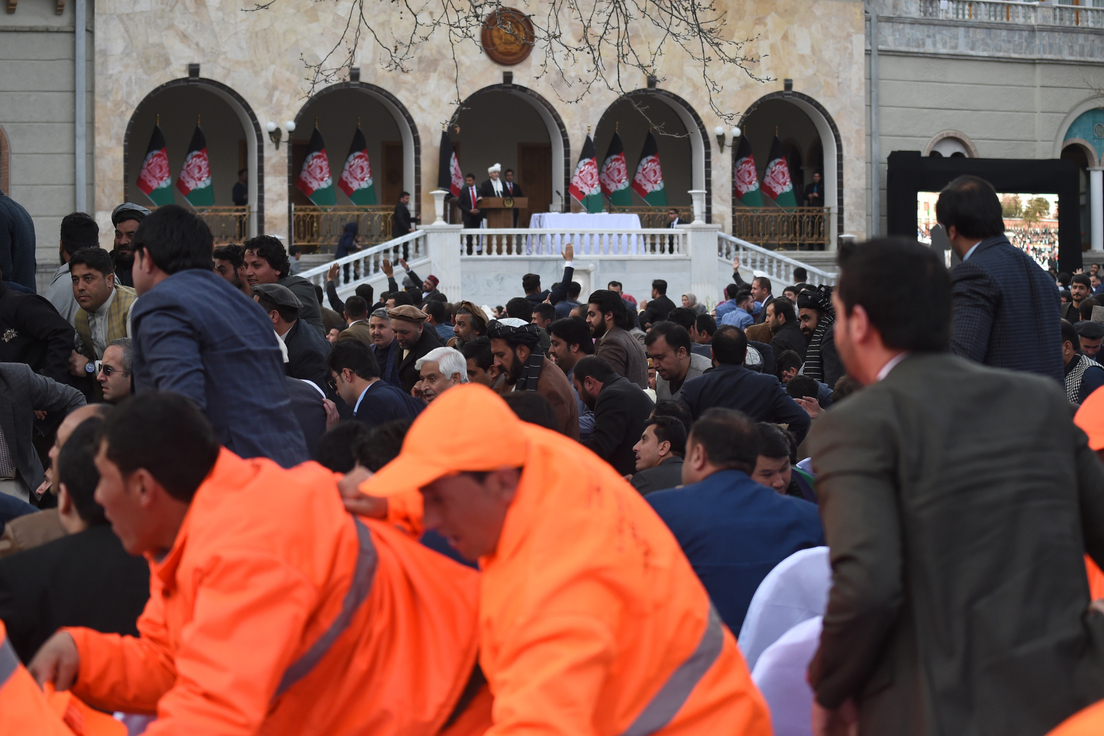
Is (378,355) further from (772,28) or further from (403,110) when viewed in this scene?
(772,28)

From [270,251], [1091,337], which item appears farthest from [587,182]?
[270,251]

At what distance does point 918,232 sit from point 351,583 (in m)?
22.6

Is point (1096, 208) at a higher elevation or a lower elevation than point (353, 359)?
higher

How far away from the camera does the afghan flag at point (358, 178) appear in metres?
22.1

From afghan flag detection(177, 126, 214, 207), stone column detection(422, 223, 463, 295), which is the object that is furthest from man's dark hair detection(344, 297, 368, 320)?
afghan flag detection(177, 126, 214, 207)

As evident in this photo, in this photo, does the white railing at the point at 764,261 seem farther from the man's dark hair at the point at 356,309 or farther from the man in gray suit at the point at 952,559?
the man in gray suit at the point at 952,559

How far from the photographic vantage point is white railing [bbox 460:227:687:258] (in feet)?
65.9

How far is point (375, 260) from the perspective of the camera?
19.8 metres

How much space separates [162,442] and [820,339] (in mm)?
6547

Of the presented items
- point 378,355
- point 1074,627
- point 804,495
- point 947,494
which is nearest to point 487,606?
point 947,494

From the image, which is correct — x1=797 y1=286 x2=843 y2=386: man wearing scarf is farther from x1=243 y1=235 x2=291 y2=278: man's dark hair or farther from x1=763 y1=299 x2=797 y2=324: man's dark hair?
x1=243 y1=235 x2=291 y2=278: man's dark hair

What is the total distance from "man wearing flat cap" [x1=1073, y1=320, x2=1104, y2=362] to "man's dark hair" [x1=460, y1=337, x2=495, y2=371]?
188 inches

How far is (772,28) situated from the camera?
23547mm

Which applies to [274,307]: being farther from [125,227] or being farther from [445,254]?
[445,254]
